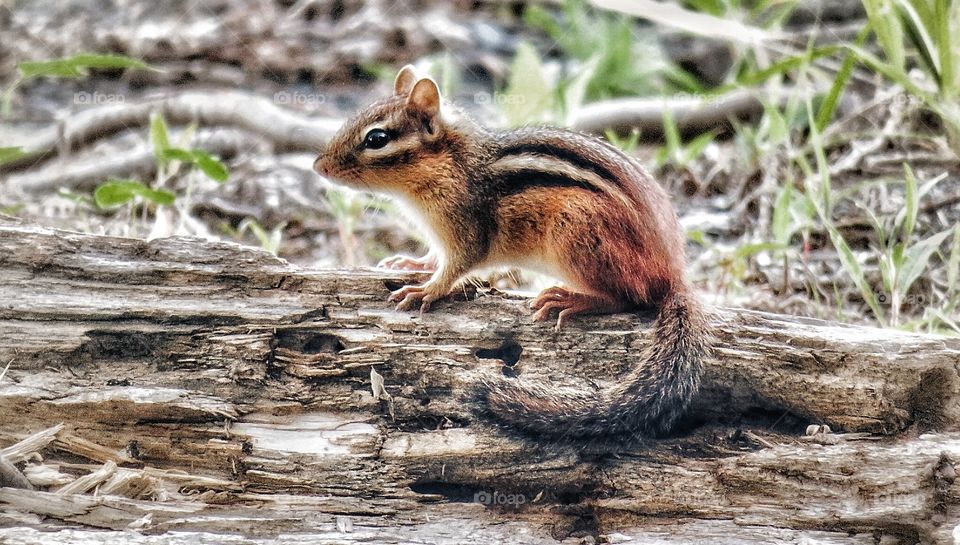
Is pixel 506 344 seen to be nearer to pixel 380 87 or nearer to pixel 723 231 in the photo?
pixel 723 231

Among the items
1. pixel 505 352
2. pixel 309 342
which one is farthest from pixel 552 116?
pixel 309 342

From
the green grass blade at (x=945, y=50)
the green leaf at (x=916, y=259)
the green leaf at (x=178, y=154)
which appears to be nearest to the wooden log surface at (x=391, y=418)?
the green leaf at (x=916, y=259)

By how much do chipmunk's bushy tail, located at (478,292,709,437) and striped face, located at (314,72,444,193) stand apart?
1.25 meters

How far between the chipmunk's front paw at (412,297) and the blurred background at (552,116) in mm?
861

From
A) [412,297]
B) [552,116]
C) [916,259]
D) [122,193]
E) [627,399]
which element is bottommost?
[627,399]

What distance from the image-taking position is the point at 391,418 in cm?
332

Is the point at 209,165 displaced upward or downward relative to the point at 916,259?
upward

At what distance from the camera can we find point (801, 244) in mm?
5613

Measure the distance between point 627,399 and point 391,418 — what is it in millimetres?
811

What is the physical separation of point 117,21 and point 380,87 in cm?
306

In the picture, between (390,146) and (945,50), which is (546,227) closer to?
(390,146)

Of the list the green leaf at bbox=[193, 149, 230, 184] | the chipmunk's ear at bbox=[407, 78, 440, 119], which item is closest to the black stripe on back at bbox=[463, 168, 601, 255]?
the chipmunk's ear at bbox=[407, 78, 440, 119]

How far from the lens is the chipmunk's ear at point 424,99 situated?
418 cm

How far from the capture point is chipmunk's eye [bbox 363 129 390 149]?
4.21m
